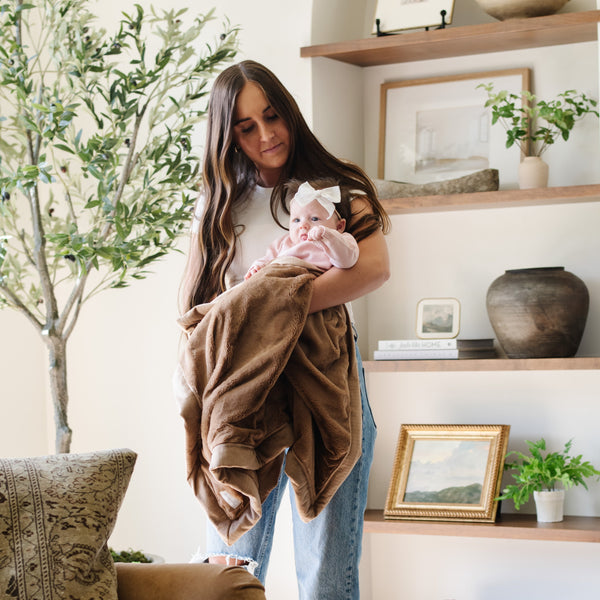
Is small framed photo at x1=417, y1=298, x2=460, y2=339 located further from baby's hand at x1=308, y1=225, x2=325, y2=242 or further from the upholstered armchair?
the upholstered armchair

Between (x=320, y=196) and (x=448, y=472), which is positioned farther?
(x=448, y=472)

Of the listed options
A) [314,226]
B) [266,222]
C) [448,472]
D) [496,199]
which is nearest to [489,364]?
[448,472]

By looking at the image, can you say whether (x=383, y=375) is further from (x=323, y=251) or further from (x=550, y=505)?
(x=323, y=251)

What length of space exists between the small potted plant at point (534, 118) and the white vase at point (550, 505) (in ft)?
3.04

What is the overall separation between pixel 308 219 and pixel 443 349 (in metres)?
1.18

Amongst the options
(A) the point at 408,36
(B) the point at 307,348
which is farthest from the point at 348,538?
(A) the point at 408,36

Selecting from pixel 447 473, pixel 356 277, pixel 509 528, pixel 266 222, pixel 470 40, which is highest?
pixel 470 40

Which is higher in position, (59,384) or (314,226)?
(314,226)

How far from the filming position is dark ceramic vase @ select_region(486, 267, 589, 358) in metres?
2.71

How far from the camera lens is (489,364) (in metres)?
2.75

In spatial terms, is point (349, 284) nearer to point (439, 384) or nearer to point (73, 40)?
point (73, 40)

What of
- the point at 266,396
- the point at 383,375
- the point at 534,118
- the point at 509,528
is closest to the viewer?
the point at 266,396

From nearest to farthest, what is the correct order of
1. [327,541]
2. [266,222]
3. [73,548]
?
[73,548]
[327,541]
[266,222]

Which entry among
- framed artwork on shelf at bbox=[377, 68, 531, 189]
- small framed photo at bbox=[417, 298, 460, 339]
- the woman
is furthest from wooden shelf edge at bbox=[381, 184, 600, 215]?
the woman
